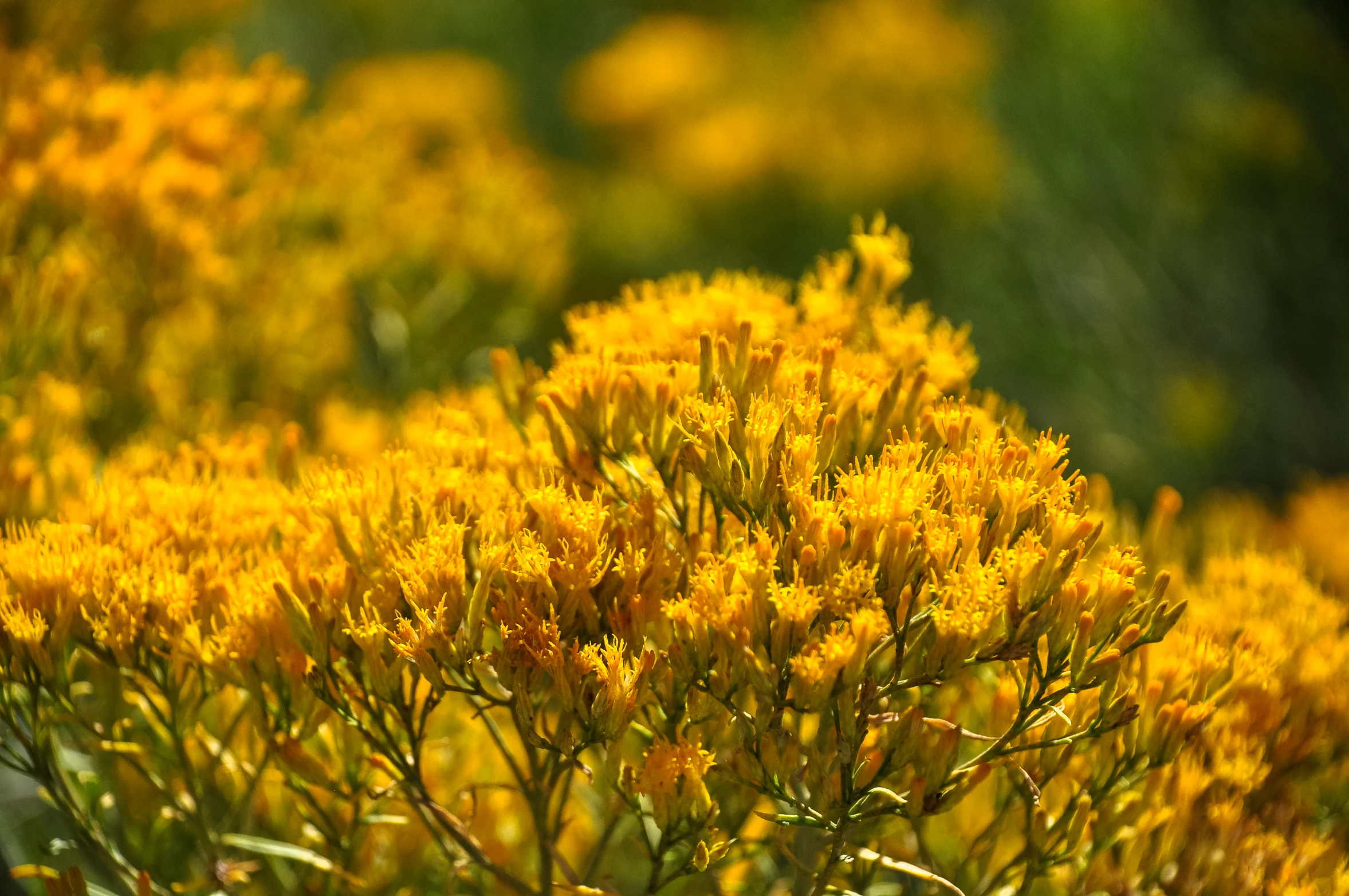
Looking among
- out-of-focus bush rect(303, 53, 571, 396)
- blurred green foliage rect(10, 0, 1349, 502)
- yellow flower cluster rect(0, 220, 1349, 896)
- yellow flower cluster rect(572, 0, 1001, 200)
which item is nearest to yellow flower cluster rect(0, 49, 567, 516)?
out-of-focus bush rect(303, 53, 571, 396)

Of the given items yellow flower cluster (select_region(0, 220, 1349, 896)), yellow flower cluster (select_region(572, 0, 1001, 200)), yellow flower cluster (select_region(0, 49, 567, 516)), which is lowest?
yellow flower cluster (select_region(0, 220, 1349, 896))

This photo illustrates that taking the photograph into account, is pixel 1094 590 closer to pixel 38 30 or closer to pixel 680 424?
pixel 680 424

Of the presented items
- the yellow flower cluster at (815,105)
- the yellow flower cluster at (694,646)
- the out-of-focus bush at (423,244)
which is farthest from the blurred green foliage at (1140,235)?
the yellow flower cluster at (694,646)

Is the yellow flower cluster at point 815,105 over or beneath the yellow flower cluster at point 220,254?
over

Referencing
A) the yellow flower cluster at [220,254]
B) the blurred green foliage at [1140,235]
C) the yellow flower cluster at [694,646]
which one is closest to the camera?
the yellow flower cluster at [694,646]

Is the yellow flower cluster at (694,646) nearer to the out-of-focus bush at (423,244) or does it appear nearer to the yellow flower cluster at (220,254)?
the yellow flower cluster at (220,254)

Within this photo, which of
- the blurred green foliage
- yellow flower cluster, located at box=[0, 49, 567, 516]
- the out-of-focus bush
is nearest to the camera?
yellow flower cluster, located at box=[0, 49, 567, 516]

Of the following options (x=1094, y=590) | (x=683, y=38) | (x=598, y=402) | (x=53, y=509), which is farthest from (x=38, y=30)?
(x=683, y=38)

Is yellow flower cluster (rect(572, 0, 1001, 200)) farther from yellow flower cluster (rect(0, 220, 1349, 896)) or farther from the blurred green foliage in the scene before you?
yellow flower cluster (rect(0, 220, 1349, 896))
